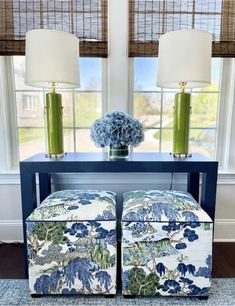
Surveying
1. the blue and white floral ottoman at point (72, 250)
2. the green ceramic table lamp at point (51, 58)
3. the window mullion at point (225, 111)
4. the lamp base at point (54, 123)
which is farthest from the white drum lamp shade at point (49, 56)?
the window mullion at point (225, 111)

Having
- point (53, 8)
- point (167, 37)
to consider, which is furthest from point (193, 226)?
point (53, 8)

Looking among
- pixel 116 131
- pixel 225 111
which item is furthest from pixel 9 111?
pixel 225 111

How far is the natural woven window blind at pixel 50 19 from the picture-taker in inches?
69.5

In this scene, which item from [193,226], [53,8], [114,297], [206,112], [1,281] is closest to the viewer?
[193,226]

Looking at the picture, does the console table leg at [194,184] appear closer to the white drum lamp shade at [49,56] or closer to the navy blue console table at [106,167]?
the navy blue console table at [106,167]

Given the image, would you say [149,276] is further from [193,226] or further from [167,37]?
[167,37]

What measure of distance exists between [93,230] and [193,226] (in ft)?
1.81

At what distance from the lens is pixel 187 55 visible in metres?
1.47

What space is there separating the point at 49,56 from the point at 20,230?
1.46 metres

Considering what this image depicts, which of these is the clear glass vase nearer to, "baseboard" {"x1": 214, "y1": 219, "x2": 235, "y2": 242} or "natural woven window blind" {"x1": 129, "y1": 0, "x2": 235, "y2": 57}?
"natural woven window blind" {"x1": 129, "y1": 0, "x2": 235, "y2": 57}

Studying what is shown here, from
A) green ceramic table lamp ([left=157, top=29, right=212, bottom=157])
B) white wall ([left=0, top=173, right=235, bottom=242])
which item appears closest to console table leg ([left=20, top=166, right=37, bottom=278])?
white wall ([left=0, top=173, right=235, bottom=242])

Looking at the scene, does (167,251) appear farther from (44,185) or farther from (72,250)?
(44,185)

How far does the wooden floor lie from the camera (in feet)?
5.49

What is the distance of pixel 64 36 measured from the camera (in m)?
1.47
